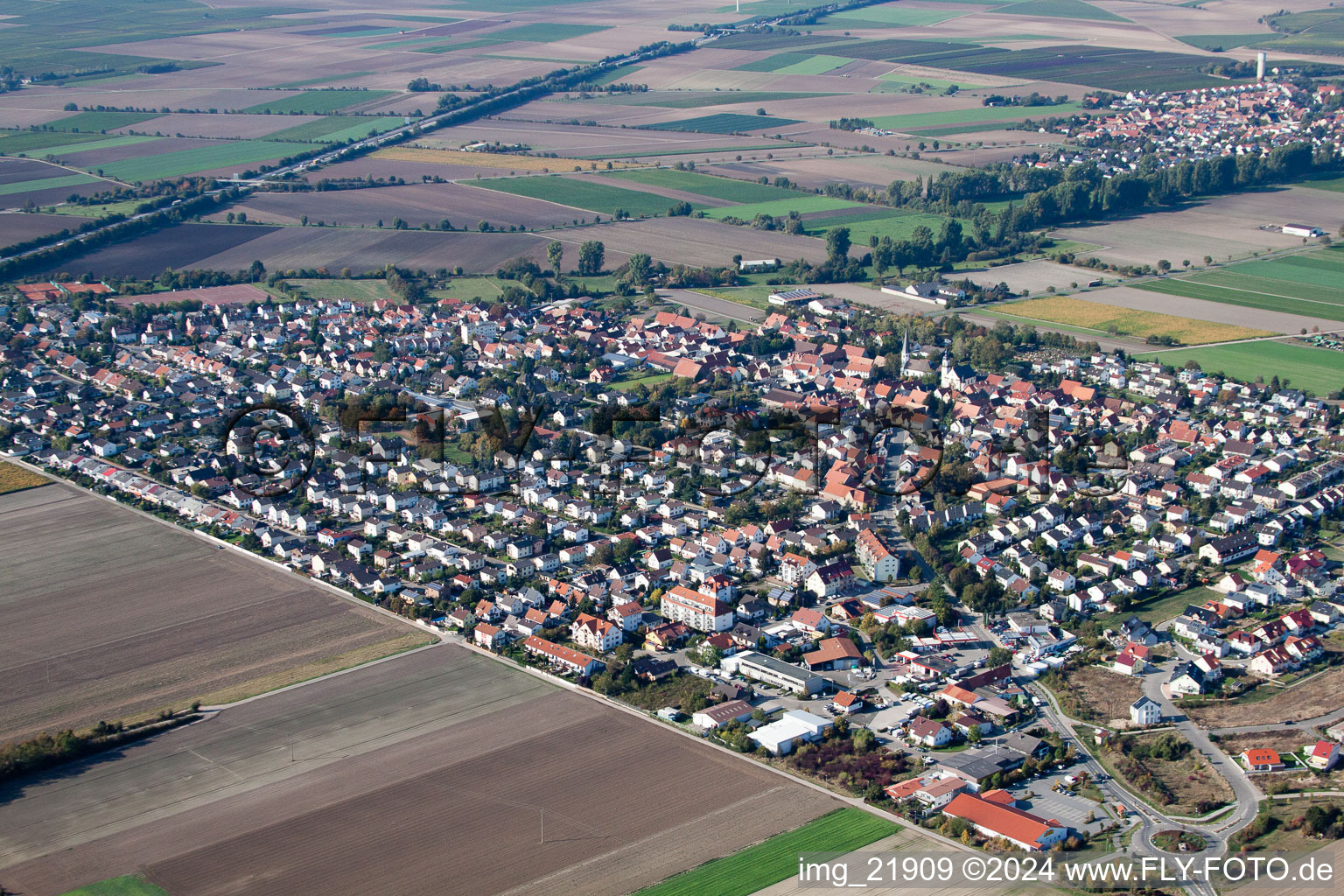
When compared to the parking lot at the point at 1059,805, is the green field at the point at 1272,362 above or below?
above

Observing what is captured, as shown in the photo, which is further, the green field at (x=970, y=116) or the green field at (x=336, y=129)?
the green field at (x=970, y=116)

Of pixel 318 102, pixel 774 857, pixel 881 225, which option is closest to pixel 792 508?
pixel 774 857

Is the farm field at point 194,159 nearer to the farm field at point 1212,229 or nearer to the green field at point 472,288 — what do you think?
the green field at point 472,288

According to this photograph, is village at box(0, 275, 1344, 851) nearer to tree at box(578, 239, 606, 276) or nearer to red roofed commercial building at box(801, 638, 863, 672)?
red roofed commercial building at box(801, 638, 863, 672)

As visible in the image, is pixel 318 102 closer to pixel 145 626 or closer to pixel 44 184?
pixel 44 184

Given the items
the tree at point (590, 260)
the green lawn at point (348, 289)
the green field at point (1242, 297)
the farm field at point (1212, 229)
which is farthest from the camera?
the farm field at point (1212, 229)

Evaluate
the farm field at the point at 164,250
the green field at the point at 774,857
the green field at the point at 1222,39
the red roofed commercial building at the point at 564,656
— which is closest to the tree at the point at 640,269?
the farm field at the point at 164,250

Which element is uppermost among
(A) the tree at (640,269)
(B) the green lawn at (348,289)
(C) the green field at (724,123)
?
(C) the green field at (724,123)
